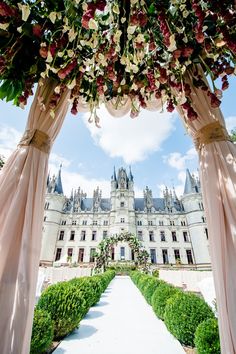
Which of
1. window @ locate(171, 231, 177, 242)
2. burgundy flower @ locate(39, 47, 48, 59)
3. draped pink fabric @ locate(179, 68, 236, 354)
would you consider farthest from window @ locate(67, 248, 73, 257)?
burgundy flower @ locate(39, 47, 48, 59)

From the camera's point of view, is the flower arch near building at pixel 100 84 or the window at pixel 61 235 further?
the window at pixel 61 235

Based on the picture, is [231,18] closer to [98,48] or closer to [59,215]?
[98,48]

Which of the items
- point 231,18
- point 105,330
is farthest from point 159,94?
point 105,330

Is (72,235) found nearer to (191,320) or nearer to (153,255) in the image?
(153,255)

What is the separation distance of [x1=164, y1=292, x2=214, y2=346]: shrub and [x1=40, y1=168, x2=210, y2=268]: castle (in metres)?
26.5

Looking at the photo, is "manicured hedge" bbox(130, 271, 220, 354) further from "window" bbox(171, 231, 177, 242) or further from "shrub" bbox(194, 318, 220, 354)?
"window" bbox(171, 231, 177, 242)

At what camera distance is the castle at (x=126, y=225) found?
2975 cm

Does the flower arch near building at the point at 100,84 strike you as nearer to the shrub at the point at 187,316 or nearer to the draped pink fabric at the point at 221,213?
the draped pink fabric at the point at 221,213

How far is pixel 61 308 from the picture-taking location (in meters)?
3.20

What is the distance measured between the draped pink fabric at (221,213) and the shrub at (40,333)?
216 centimetres

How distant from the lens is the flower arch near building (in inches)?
47.3

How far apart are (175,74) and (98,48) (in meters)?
0.71

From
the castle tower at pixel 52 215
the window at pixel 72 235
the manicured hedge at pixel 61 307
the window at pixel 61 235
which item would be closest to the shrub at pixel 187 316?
the manicured hedge at pixel 61 307

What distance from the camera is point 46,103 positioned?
1.89 metres
